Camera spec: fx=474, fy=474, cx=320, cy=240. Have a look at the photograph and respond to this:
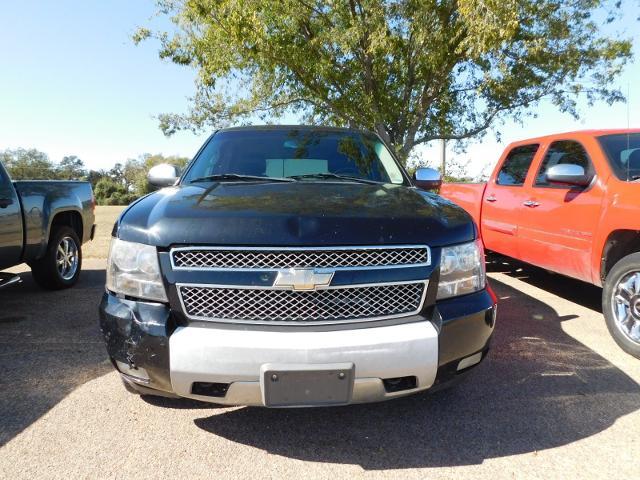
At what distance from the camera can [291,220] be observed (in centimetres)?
216

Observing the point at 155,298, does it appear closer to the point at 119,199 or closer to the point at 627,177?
the point at 627,177

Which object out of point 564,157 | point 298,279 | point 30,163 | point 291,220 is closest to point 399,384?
point 298,279

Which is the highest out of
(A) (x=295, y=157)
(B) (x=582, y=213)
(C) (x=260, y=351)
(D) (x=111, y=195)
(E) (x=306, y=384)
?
(A) (x=295, y=157)

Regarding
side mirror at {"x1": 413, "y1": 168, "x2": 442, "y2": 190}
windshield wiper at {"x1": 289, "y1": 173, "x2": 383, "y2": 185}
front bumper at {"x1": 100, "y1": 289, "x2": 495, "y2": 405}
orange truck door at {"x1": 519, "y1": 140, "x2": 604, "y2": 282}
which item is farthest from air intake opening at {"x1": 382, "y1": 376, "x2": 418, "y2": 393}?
orange truck door at {"x1": 519, "y1": 140, "x2": 604, "y2": 282}

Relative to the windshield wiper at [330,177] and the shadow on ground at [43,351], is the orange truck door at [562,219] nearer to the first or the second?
the windshield wiper at [330,177]

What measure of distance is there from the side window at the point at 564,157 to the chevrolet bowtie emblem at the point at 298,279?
3.38 metres

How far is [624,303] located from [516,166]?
2490 mm

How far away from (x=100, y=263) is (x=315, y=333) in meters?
6.86

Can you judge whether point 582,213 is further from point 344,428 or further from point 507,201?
point 344,428

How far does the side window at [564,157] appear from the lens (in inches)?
176

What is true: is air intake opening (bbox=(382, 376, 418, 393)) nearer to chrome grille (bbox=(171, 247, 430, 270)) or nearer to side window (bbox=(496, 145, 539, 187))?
chrome grille (bbox=(171, 247, 430, 270))

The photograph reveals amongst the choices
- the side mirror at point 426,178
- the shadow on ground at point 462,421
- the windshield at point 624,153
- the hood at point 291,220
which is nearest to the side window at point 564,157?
the windshield at point 624,153

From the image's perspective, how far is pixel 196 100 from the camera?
16.6m

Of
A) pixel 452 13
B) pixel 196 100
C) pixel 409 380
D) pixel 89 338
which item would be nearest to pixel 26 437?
pixel 89 338
